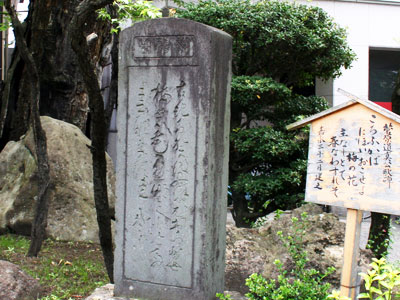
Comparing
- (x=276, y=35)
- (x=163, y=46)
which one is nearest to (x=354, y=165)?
(x=163, y=46)

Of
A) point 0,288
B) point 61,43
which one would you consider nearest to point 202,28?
point 0,288

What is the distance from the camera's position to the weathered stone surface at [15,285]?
5668mm

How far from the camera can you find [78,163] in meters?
9.31

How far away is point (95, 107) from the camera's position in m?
6.26

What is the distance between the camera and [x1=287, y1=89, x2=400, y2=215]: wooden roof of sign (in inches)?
192

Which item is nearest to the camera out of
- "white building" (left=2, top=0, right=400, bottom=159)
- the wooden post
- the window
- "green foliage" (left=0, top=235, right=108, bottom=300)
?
the wooden post

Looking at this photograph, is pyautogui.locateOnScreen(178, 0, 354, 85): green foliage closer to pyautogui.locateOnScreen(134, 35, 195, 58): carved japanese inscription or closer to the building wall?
pyautogui.locateOnScreen(134, 35, 195, 58): carved japanese inscription

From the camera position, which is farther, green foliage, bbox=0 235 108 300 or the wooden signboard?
green foliage, bbox=0 235 108 300

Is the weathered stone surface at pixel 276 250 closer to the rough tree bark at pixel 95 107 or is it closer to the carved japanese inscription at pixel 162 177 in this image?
the carved japanese inscription at pixel 162 177

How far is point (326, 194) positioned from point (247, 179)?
3229 millimetres

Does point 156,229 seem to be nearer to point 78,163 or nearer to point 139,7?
point 139,7

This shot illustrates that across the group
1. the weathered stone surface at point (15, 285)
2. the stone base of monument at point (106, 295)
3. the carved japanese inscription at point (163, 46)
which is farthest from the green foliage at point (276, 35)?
the weathered stone surface at point (15, 285)

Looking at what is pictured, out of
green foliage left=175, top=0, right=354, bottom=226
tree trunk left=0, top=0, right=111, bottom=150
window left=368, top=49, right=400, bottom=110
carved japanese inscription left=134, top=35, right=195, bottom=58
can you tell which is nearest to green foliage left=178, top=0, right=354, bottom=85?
green foliage left=175, top=0, right=354, bottom=226

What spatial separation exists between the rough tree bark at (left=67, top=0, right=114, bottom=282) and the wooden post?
9.33ft
